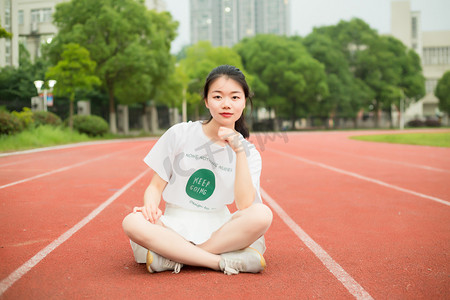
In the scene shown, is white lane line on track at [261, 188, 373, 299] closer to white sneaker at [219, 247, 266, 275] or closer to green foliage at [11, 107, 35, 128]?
white sneaker at [219, 247, 266, 275]

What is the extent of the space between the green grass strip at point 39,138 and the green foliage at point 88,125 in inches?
80.5

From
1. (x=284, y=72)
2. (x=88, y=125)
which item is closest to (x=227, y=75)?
(x=88, y=125)

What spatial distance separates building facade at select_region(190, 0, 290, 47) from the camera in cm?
6562

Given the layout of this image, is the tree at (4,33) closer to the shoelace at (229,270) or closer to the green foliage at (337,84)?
the shoelace at (229,270)

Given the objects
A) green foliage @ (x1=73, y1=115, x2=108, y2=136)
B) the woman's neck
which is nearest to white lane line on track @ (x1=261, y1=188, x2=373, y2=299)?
the woman's neck

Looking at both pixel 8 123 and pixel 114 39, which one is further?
pixel 114 39

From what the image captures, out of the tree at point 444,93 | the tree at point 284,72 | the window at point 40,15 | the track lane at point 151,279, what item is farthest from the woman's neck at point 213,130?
the tree at point 444,93

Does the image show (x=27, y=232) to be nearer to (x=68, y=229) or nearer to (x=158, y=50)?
(x=68, y=229)

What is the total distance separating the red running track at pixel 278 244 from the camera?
10.1 ft

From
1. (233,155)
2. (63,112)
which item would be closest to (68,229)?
Result: (233,155)

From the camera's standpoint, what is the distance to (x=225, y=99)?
3.26m

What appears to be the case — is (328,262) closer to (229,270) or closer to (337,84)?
(229,270)

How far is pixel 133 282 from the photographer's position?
3195 mm

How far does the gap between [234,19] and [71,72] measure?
4996 centimetres
